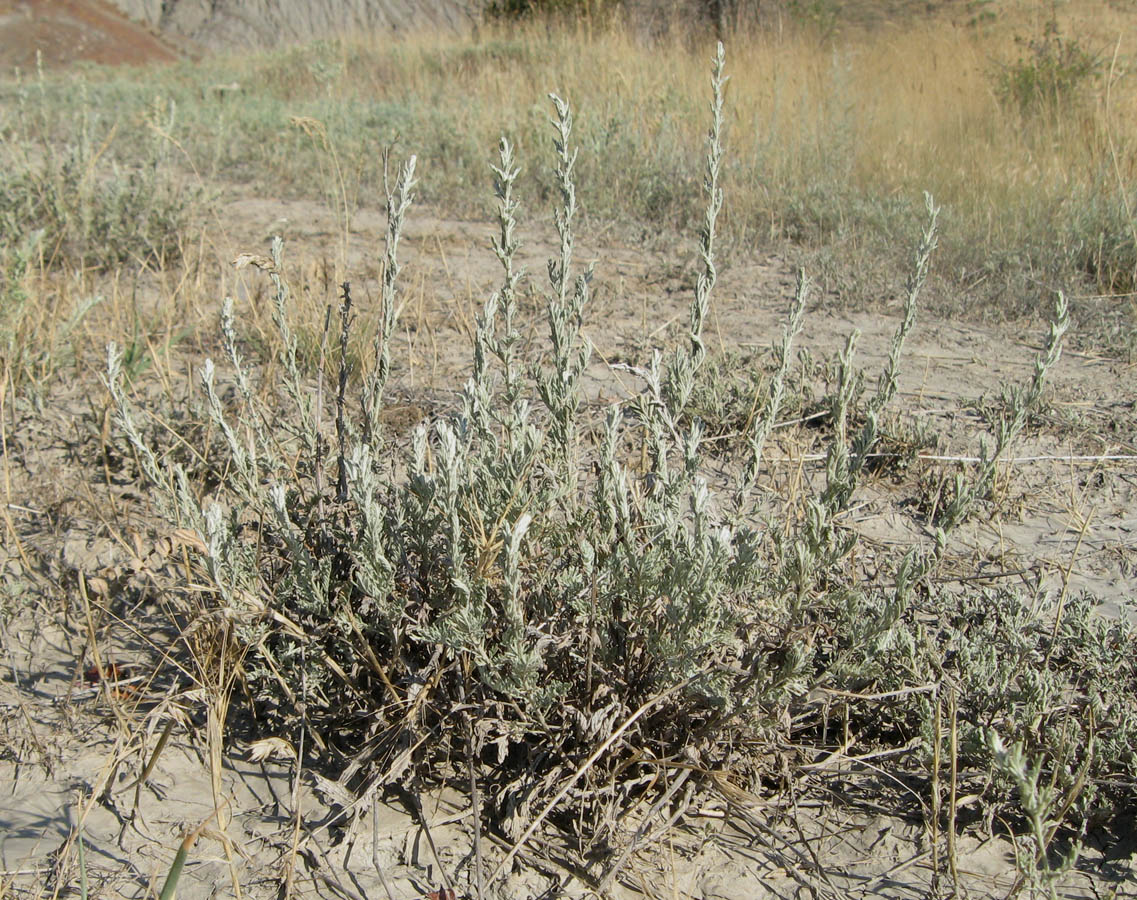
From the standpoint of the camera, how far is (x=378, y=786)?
201 cm

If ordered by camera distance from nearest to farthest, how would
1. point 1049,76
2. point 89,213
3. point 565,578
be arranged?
point 565,578 < point 89,213 < point 1049,76

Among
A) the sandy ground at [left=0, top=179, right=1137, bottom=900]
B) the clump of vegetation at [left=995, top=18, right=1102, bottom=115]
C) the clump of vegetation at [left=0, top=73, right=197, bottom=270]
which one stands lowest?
the sandy ground at [left=0, top=179, right=1137, bottom=900]

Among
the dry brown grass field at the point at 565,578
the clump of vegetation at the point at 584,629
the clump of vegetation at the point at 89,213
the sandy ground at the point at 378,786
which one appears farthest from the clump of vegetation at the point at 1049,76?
the clump of vegetation at the point at 89,213

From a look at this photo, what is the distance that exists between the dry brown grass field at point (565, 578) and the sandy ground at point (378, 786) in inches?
0.5

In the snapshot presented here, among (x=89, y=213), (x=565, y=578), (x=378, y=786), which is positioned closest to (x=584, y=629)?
(x=565, y=578)

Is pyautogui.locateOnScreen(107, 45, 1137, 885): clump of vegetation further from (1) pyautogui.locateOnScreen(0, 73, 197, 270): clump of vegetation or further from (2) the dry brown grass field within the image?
(1) pyautogui.locateOnScreen(0, 73, 197, 270): clump of vegetation

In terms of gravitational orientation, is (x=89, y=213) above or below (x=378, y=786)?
above

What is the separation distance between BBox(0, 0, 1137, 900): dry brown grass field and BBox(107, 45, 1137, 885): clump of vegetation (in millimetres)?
14

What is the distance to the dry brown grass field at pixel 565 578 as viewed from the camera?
74.6 inches

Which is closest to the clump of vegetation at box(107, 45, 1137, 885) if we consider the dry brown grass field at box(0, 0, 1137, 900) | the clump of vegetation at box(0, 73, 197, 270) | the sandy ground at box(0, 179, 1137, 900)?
the dry brown grass field at box(0, 0, 1137, 900)

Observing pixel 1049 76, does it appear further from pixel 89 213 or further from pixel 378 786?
pixel 378 786

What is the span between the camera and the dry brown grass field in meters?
1.89

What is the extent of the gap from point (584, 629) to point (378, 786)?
1.95ft

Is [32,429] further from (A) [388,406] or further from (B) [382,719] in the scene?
(B) [382,719]
